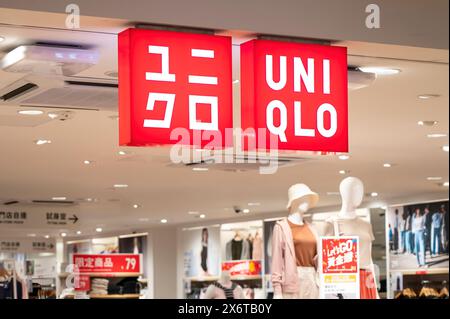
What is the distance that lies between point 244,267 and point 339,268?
0.45 m

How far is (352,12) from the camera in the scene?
4.60m

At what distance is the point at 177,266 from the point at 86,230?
0.58m

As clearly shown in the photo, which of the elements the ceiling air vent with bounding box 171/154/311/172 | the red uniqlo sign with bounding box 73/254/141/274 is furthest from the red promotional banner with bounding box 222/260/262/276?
the ceiling air vent with bounding box 171/154/311/172

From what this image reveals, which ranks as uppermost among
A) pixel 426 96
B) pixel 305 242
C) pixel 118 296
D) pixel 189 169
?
pixel 426 96

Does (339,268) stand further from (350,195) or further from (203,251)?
(203,251)

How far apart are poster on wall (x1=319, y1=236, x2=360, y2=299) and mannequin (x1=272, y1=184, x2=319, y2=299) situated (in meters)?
0.04

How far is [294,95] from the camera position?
173 inches

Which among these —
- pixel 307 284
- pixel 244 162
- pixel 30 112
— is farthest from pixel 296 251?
pixel 30 112

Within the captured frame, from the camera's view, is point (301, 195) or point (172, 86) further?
point (301, 195)

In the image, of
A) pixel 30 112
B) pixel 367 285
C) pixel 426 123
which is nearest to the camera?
pixel 30 112

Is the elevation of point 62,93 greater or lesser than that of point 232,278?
greater

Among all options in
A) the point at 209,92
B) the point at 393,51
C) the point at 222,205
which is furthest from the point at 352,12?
the point at 222,205

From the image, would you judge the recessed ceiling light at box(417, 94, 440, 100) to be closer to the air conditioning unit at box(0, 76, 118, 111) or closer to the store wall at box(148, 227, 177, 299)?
the store wall at box(148, 227, 177, 299)

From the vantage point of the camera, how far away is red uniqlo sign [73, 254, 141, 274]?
456cm
